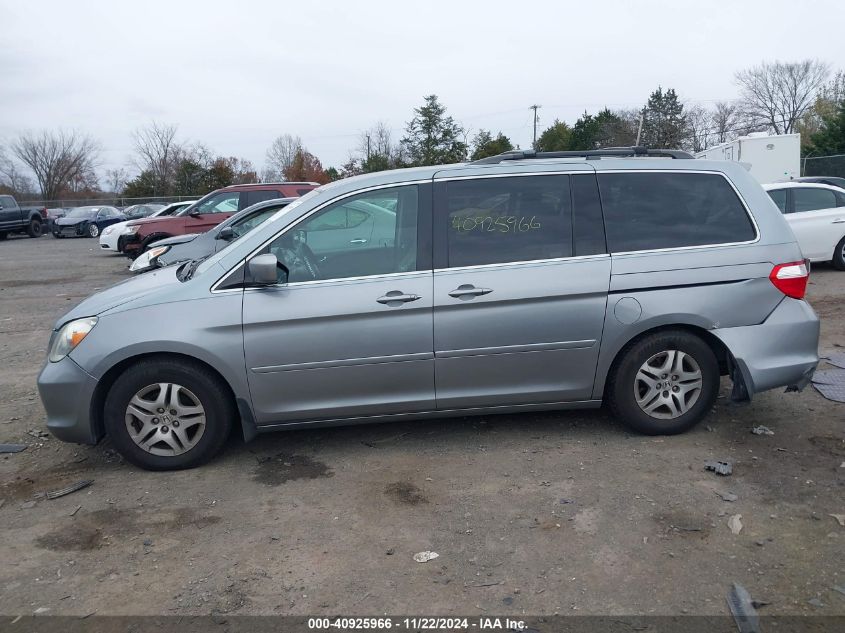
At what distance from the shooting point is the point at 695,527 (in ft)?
11.8

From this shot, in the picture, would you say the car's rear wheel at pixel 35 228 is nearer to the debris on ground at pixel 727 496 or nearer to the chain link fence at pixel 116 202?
the chain link fence at pixel 116 202

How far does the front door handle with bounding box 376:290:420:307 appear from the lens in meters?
4.39

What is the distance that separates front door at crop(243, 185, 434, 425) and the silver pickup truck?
1280 inches

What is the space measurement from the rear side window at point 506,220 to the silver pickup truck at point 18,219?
108ft

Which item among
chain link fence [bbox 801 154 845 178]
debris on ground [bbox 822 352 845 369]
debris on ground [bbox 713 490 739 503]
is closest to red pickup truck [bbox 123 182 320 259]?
debris on ground [bbox 822 352 845 369]

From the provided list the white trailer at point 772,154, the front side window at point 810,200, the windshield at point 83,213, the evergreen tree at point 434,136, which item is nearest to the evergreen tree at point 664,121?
the evergreen tree at point 434,136

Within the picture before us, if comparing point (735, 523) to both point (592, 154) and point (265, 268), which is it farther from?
point (265, 268)

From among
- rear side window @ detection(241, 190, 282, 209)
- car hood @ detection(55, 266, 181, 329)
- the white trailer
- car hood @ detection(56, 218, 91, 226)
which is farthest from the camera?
car hood @ detection(56, 218, 91, 226)

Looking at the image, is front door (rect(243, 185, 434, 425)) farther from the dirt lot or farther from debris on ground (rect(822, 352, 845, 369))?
debris on ground (rect(822, 352, 845, 369))

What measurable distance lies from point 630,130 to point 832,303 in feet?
174

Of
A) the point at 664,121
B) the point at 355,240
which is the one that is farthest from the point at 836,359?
the point at 664,121

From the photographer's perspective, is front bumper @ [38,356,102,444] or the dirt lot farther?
front bumper @ [38,356,102,444]

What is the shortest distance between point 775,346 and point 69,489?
15.3 ft

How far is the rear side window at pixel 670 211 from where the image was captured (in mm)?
4684
